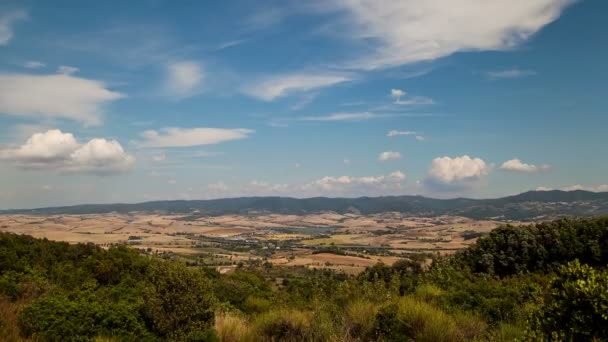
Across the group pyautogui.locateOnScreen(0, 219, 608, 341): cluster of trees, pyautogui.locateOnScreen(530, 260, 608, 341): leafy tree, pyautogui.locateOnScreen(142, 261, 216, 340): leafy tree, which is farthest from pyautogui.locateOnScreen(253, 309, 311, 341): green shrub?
pyautogui.locateOnScreen(530, 260, 608, 341): leafy tree

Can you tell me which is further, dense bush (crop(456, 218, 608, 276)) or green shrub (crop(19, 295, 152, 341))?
dense bush (crop(456, 218, 608, 276))

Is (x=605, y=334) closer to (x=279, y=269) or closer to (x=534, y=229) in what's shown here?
(x=534, y=229)

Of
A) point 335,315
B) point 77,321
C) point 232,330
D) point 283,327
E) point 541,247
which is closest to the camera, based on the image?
point 77,321

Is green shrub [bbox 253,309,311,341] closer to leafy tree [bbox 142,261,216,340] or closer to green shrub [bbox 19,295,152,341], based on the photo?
leafy tree [bbox 142,261,216,340]

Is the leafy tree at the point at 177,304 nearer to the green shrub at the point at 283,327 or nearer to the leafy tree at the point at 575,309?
the green shrub at the point at 283,327

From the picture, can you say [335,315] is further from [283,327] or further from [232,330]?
[232,330]

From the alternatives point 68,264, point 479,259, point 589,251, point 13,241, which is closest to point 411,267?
point 479,259

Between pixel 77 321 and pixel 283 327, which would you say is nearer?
pixel 77 321

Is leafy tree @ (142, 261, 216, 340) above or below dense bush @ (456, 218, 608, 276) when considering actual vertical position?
above

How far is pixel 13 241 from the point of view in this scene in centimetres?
4600

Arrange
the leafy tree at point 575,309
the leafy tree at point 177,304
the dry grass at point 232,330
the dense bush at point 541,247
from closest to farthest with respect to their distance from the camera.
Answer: the leafy tree at point 575,309
the dry grass at point 232,330
the leafy tree at point 177,304
the dense bush at point 541,247

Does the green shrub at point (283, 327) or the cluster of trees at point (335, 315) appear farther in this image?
the green shrub at point (283, 327)

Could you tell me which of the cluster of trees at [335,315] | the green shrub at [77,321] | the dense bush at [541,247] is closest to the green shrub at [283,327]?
the cluster of trees at [335,315]

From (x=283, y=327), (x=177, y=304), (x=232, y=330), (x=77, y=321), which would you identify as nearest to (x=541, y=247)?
(x=283, y=327)
